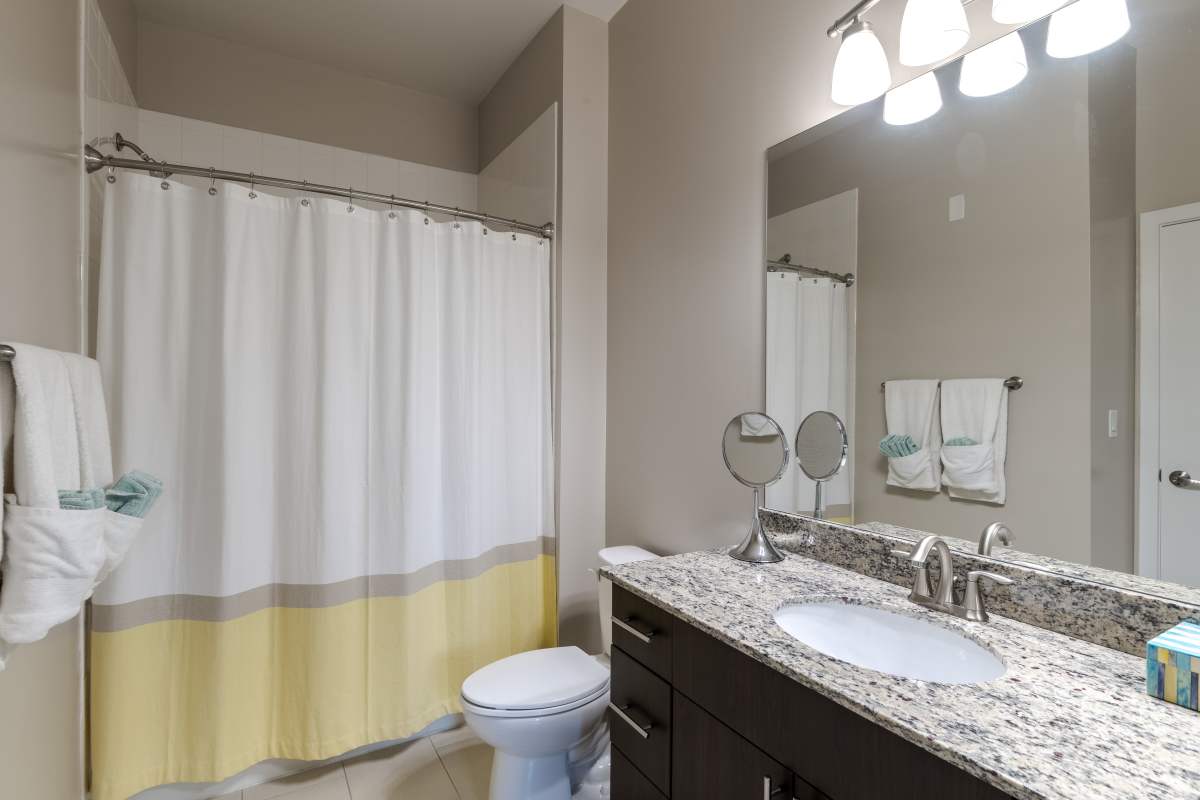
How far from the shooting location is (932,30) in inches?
43.9

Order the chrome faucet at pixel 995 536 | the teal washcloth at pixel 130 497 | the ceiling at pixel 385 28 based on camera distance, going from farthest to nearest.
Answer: the ceiling at pixel 385 28 < the teal washcloth at pixel 130 497 < the chrome faucet at pixel 995 536

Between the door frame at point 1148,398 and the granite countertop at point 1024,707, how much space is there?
0.60 ft

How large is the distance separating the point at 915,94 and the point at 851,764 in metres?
1.33

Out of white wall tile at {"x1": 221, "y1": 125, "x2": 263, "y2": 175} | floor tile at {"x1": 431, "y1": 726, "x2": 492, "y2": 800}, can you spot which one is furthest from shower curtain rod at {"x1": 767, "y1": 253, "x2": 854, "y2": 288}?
white wall tile at {"x1": 221, "y1": 125, "x2": 263, "y2": 175}

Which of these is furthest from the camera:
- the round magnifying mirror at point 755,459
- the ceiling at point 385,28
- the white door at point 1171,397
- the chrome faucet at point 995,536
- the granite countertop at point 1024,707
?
the ceiling at point 385,28

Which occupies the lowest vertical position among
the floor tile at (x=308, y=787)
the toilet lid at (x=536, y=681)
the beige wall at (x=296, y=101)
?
the floor tile at (x=308, y=787)

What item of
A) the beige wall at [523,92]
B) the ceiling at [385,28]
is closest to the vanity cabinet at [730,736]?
the beige wall at [523,92]

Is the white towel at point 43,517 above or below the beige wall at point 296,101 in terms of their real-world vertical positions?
below

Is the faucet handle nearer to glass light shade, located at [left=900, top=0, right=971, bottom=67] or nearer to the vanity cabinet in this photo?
the vanity cabinet

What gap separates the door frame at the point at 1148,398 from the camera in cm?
89

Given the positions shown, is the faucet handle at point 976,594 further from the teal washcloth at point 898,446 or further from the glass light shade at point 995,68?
the glass light shade at point 995,68

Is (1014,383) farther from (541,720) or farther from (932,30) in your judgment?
(541,720)

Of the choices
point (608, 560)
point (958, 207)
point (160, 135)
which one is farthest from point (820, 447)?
point (160, 135)

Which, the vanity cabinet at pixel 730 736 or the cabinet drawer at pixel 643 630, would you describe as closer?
the vanity cabinet at pixel 730 736
